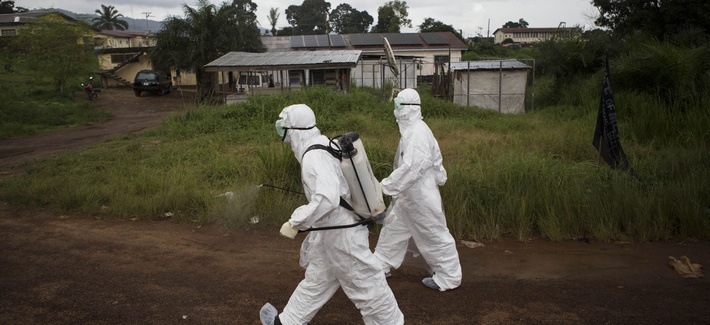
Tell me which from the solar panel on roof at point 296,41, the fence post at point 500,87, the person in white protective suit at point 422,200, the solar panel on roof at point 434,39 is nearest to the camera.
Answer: the person in white protective suit at point 422,200

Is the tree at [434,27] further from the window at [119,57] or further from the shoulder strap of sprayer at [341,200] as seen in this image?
the shoulder strap of sprayer at [341,200]

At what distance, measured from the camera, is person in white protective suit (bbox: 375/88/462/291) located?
4.75m

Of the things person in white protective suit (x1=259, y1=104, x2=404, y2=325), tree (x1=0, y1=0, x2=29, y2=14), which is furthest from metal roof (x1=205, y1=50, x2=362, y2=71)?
tree (x1=0, y1=0, x2=29, y2=14)

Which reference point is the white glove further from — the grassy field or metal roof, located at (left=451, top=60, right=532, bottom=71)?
metal roof, located at (left=451, top=60, right=532, bottom=71)

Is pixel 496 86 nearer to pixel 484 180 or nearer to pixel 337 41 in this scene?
pixel 484 180

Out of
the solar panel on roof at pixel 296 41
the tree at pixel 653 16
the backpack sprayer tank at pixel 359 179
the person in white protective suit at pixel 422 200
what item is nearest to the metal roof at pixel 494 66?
the tree at pixel 653 16

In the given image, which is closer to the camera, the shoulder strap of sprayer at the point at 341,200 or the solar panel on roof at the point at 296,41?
the shoulder strap of sprayer at the point at 341,200

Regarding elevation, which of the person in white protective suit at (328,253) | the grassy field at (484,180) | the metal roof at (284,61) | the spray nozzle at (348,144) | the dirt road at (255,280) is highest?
the metal roof at (284,61)

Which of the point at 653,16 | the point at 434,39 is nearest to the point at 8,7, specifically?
the point at 434,39

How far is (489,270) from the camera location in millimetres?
5422

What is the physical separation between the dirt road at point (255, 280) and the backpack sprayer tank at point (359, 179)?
104 cm

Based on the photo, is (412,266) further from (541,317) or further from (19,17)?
(19,17)

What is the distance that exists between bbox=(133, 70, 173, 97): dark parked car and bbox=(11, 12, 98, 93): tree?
3.92 metres

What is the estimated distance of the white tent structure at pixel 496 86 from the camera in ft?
60.3
